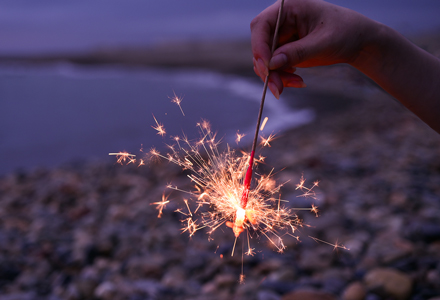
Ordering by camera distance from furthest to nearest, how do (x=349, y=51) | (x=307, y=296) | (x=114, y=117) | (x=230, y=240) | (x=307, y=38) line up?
(x=114, y=117)
(x=230, y=240)
(x=307, y=296)
(x=349, y=51)
(x=307, y=38)

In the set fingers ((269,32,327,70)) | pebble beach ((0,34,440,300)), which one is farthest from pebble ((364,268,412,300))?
fingers ((269,32,327,70))

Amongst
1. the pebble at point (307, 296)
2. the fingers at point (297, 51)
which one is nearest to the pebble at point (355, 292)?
the pebble at point (307, 296)

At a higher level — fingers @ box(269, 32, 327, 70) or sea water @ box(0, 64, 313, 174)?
fingers @ box(269, 32, 327, 70)

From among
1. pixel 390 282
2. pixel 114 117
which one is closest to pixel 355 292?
pixel 390 282

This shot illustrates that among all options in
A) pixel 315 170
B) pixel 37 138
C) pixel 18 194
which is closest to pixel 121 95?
pixel 37 138

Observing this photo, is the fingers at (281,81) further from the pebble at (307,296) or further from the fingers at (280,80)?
the pebble at (307,296)

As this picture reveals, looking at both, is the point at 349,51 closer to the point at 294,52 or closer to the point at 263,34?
the point at 294,52

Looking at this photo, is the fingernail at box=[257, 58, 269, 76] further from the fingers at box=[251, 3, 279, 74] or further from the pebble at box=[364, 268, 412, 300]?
the pebble at box=[364, 268, 412, 300]

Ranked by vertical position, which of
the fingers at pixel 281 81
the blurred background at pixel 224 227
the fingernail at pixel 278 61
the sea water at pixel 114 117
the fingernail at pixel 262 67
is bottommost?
the sea water at pixel 114 117
